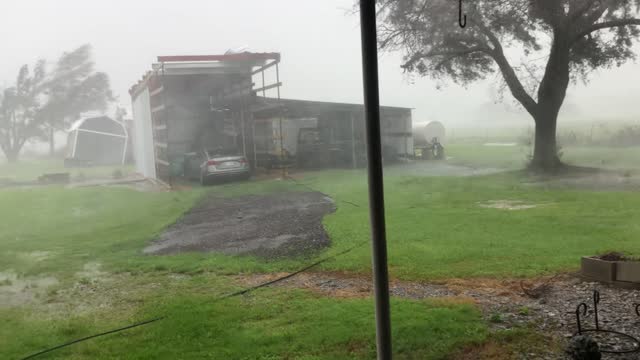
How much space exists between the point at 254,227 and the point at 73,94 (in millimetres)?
→ 1520

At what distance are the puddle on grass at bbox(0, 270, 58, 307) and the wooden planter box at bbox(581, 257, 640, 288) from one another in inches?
124

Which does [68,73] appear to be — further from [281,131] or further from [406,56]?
[406,56]

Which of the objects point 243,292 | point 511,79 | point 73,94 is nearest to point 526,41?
point 511,79

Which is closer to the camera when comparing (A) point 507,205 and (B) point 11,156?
(B) point 11,156

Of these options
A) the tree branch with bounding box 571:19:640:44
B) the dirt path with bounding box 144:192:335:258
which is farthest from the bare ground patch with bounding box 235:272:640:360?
the tree branch with bounding box 571:19:640:44

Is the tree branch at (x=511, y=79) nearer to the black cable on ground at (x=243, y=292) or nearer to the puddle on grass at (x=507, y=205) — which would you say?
the puddle on grass at (x=507, y=205)

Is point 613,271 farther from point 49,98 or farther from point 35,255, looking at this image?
point 49,98

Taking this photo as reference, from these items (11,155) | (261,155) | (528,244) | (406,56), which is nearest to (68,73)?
(11,155)

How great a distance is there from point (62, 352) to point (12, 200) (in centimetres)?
136

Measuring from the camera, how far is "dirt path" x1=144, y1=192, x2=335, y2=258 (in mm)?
3492

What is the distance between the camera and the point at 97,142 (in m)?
3.62

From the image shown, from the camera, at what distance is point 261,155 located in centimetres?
389

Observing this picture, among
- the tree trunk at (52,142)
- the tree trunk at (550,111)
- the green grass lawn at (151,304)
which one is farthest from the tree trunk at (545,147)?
the tree trunk at (52,142)

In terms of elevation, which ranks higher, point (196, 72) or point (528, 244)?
point (196, 72)
